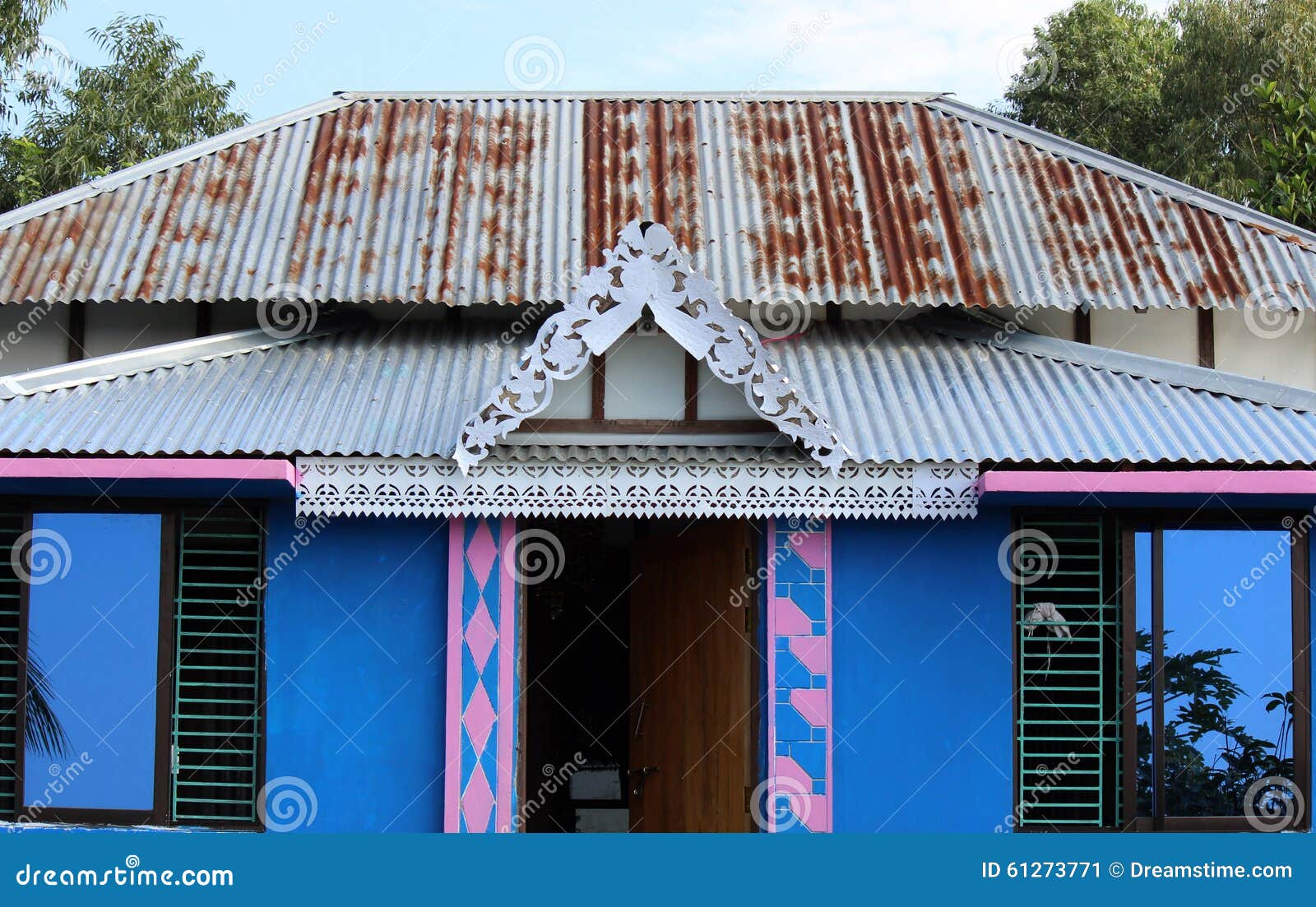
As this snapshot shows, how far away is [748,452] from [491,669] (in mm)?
1775

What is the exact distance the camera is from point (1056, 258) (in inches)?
337

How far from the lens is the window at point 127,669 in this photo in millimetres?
6977

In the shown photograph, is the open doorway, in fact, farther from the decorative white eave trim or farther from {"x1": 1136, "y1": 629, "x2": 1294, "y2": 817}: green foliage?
{"x1": 1136, "y1": 629, "x2": 1294, "y2": 817}: green foliage

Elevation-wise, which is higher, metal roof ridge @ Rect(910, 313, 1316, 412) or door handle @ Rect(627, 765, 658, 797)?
metal roof ridge @ Rect(910, 313, 1316, 412)

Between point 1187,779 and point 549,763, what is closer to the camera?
point 1187,779

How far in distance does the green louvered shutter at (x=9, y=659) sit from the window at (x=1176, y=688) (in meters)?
5.39

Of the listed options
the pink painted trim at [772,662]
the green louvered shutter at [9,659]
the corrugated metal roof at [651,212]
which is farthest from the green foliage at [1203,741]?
the green louvered shutter at [9,659]

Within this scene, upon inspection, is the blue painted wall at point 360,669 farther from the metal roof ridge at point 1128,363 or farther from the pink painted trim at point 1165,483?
the metal roof ridge at point 1128,363

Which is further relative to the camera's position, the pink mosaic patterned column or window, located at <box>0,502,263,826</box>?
window, located at <box>0,502,263,826</box>

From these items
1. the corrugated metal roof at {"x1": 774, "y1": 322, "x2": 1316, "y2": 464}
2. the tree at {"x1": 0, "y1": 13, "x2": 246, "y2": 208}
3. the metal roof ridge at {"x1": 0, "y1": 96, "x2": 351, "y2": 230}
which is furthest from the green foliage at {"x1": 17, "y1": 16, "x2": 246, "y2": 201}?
the corrugated metal roof at {"x1": 774, "y1": 322, "x2": 1316, "y2": 464}

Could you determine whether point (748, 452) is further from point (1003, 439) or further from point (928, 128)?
point (928, 128)

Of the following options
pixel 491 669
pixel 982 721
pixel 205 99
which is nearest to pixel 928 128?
pixel 982 721

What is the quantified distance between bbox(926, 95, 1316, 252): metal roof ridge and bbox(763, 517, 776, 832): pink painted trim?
4238 millimetres

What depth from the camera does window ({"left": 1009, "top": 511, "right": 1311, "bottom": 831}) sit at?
6.96m
